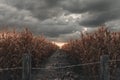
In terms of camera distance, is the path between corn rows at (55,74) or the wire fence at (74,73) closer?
the wire fence at (74,73)

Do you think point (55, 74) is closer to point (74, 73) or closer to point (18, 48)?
point (74, 73)

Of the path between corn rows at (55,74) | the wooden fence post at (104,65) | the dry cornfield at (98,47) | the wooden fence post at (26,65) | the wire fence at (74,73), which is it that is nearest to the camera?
the wooden fence post at (104,65)

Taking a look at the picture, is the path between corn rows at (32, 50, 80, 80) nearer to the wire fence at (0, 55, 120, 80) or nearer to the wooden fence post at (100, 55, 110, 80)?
the wire fence at (0, 55, 120, 80)

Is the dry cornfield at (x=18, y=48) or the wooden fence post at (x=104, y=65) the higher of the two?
the dry cornfield at (x=18, y=48)

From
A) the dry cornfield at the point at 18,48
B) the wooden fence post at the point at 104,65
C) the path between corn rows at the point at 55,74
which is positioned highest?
the dry cornfield at the point at 18,48

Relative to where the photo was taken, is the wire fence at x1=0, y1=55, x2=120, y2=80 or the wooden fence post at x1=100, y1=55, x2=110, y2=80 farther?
the wire fence at x1=0, y1=55, x2=120, y2=80

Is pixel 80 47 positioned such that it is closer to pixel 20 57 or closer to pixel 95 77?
pixel 95 77

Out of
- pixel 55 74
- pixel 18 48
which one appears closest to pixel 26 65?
pixel 18 48

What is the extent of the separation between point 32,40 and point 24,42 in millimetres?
651

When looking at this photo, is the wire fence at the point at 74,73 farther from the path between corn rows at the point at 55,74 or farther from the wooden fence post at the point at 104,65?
the wooden fence post at the point at 104,65

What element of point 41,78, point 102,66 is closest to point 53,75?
point 41,78

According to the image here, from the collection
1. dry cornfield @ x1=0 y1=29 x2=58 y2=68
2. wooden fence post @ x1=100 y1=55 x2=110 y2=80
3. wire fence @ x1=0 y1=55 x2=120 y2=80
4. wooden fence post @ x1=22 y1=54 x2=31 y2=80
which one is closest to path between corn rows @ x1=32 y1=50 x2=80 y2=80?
wire fence @ x1=0 y1=55 x2=120 y2=80

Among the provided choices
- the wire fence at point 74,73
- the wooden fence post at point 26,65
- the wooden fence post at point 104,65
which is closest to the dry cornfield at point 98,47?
the wire fence at point 74,73

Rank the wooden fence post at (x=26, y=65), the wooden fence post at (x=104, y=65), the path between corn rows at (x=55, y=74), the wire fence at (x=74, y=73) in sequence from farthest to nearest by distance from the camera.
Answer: the path between corn rows at (x=55, y=74), the wire fence at (x=74, y=73), the wooden fence post at (x=26, y=65), the wooden fence post at (x=104, y=65)
